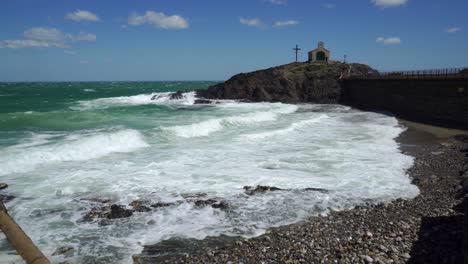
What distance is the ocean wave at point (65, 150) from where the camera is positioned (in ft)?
53.3

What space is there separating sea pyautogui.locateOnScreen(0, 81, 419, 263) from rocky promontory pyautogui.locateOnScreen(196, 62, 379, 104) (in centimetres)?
2689

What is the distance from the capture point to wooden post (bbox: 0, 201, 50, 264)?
628 centimetres

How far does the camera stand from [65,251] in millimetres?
8477

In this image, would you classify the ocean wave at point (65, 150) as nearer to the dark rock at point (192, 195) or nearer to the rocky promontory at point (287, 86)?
the dark rock at point (192, 195)

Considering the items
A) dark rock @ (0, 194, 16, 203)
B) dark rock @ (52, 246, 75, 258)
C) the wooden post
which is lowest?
dark rock @ (52, 246, 75, 258)

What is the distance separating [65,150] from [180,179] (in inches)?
285

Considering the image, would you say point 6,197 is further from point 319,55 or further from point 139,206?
point 319,55

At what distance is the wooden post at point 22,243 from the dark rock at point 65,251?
124cm

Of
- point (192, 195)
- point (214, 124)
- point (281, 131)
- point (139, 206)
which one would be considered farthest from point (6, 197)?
point (214, 124)

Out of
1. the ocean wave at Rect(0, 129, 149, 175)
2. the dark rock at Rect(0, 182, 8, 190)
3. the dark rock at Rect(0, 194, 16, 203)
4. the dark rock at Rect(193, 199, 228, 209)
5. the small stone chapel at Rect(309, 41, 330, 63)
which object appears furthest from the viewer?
the small stone chapel at Rect(309, 41, 330, 63)

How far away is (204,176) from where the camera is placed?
14477 mm

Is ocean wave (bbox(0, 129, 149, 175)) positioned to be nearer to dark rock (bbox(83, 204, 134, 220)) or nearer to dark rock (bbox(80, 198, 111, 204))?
dark rock (bbox(80, 198, 111, 204))

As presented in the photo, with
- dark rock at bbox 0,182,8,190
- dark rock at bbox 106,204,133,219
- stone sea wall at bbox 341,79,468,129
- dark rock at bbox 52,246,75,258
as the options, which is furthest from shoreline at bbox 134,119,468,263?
stone sea wall at bbox 341,79,468,129

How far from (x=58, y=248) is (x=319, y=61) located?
201 ft
